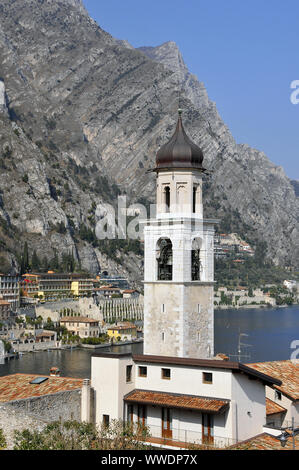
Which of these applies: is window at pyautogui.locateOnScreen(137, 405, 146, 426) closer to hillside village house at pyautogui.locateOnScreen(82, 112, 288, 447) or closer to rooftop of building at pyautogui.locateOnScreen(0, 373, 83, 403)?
hillside village house at pyautogui.locateOnScreen(82, 112, 288, 447)

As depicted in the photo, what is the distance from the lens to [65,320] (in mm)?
163500

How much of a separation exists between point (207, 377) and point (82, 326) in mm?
133579

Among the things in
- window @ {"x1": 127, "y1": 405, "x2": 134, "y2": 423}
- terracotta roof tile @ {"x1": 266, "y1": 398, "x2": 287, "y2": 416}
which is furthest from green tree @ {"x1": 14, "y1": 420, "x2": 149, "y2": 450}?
terracotta roof tile @ {"x1": 266, "y1": 398, "x2": 287, "y2": 416}

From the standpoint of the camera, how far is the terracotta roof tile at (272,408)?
30.8 m

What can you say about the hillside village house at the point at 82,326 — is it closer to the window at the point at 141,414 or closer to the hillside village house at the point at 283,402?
the hillside village house at the point at 283,402

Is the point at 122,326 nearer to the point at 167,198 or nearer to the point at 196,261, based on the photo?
the point at 196,261

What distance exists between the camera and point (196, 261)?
34.7 meters

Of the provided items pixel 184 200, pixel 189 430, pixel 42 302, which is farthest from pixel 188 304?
pixel 42 302

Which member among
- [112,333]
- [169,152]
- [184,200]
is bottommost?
[112,333]

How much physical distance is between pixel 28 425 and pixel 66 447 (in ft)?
7.88

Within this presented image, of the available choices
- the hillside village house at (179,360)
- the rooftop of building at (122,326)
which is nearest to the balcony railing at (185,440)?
the hillside village house at (179,360)

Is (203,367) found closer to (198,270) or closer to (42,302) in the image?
(198,270)

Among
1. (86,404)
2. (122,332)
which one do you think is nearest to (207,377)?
(86,404)

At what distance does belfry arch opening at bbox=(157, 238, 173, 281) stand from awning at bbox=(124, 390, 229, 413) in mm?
6473
